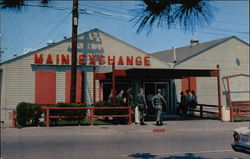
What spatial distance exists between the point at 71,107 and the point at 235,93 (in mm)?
14908

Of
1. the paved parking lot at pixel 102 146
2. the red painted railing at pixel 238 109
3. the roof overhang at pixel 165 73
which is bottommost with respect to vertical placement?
the paved parking lot at pixel 102 146

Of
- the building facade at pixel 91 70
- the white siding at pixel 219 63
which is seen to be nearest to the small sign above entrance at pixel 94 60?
the building facade at pixel 91 70

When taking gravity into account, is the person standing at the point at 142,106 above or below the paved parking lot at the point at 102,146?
above

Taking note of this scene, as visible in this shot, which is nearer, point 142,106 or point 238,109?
point 142,106

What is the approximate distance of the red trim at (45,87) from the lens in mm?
20000

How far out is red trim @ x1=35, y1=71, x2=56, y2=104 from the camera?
20000 millimetres

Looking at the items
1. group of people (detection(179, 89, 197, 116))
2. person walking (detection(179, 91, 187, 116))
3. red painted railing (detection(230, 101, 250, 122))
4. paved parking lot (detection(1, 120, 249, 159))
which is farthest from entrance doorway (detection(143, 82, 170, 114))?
paved parking lot (detection(1, 120, 249, 159))

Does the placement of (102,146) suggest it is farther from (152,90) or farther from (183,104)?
(152,90)

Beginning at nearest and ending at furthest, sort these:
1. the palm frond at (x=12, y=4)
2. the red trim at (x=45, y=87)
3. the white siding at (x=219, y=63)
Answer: the palm frond at (x=12, y=4) < the red trim at (x=45, y=87) < the white siding at (x=219, y=63)

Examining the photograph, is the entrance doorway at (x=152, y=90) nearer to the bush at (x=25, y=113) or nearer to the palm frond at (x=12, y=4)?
the bush at (x=25, y=113)

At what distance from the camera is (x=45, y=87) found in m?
20.2

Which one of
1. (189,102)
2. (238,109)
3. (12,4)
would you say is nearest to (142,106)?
(189,102)

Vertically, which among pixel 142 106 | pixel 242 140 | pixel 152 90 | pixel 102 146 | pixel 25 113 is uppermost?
pixel 152 90

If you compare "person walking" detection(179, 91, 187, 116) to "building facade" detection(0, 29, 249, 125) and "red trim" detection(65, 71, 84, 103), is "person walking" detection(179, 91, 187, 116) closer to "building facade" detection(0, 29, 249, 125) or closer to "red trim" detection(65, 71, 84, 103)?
"building facade" detection(0, 29, 249, 125)
